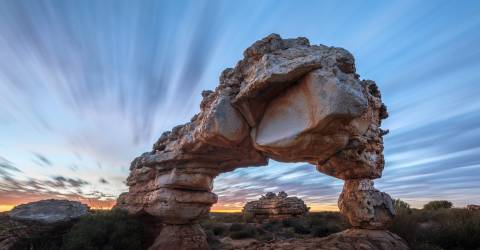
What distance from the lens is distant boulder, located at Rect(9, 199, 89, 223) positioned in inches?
356

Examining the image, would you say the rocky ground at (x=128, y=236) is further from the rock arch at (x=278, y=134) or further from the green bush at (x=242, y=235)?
the green bush at (x=242, y=235)

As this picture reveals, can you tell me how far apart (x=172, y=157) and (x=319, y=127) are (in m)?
5.22

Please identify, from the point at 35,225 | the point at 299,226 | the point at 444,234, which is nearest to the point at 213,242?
the point at 35,225

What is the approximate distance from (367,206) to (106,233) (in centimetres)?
828

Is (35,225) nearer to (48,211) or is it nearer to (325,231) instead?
(48,211)

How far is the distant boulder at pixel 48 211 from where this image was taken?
9031 millimetres

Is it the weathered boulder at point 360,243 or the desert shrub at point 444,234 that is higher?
the weathered boulder at point 360,243

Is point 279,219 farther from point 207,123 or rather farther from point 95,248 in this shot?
point 207,123

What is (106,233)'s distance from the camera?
9.57 metres

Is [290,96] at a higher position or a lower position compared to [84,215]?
higher

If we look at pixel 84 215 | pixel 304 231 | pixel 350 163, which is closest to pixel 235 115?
pixel 350 163

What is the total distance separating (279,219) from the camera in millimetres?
24391

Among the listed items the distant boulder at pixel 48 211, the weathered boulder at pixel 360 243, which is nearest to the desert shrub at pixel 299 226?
the weathered boulder at pixel 360 243

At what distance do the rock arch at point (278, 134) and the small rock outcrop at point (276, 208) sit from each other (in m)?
16.2
